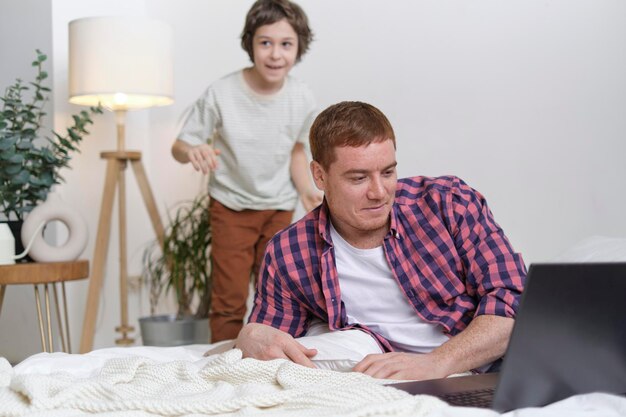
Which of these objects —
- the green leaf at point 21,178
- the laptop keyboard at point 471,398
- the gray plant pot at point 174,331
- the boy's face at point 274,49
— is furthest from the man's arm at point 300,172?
the laptop keyboard at point 471,398

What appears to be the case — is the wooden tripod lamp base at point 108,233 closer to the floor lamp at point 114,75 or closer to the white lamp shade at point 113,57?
the floor lamp at point 114,75

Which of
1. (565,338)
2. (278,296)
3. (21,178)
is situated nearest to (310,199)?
(21,178)

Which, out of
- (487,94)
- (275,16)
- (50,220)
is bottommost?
(50,220)

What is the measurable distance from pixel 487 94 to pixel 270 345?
5.28 ft

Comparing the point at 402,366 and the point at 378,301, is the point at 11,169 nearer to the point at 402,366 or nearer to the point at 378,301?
the point at 378,301

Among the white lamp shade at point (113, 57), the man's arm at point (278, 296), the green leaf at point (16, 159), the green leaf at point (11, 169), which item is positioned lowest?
the man's arm at point (278, 296)

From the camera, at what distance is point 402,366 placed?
1.54 metres

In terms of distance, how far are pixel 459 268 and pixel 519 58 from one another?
135 centimetres

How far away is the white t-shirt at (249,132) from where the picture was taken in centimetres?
295

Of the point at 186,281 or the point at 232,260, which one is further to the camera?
the point at 186,281

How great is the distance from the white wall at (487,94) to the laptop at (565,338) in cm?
158

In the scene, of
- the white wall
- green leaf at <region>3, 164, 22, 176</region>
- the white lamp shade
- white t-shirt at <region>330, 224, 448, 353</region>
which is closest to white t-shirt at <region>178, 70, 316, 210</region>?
the white lamp shade

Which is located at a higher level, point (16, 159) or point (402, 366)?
point (16, 159)

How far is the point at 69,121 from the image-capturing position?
11.3ft
